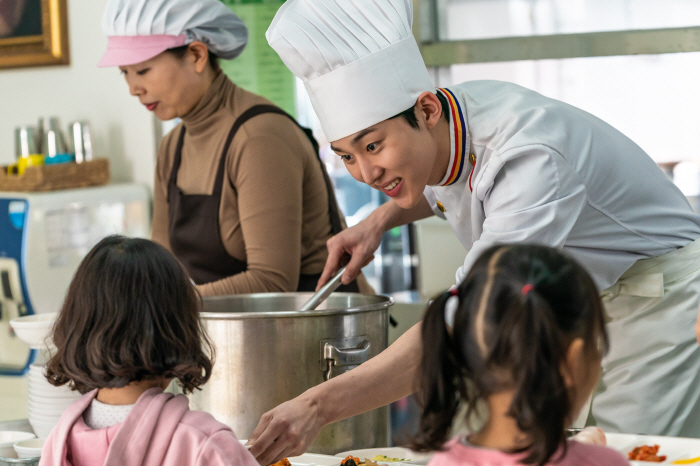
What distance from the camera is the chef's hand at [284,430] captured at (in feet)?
3.31

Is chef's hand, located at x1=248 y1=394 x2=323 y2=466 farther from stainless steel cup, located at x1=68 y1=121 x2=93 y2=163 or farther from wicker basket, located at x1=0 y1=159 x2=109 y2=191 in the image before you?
stainless steel cup, located at x1=68 y1=121 x2=93 y2=163

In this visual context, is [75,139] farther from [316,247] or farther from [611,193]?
[611,193]

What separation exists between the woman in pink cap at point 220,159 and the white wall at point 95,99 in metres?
1.02

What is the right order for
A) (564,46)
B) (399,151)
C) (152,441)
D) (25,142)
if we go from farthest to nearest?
1. (25,142)
2. (564,46)
3. (399,151)
4. (152,441)

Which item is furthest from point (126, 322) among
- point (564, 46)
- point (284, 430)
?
point (564, 46)

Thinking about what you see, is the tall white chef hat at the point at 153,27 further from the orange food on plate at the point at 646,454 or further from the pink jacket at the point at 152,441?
the orange food on plate at the point at 646,454

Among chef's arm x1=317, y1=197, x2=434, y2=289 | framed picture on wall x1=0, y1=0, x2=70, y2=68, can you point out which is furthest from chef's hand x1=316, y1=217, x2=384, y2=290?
framed picture on wall x1=0, y1=0, x2=70, y2=68

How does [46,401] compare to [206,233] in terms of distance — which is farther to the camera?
[206,233]

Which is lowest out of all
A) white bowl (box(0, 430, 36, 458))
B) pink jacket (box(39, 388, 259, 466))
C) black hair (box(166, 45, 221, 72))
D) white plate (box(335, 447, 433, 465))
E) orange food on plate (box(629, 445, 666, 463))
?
white plate (box(335, 447, 433, 465))

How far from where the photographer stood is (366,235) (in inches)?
62.6

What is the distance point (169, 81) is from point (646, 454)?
4.04 feet

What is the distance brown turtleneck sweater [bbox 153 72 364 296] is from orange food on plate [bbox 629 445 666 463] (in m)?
0.76

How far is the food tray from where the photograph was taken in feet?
3.68

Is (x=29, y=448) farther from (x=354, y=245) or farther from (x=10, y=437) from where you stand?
(x=354, y=245)
